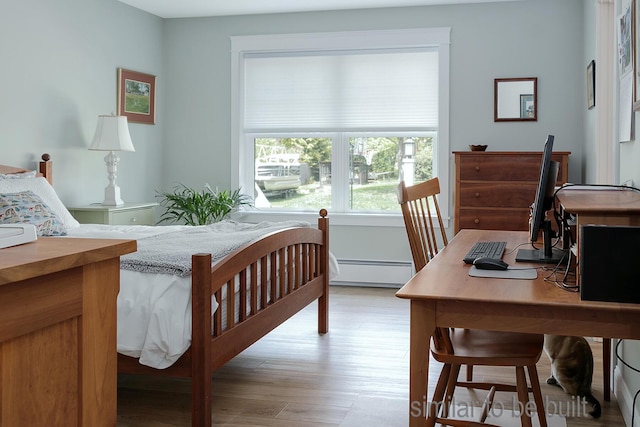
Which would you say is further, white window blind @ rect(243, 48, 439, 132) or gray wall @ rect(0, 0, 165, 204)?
white window blind @ rect(243, 48, 439, 132)

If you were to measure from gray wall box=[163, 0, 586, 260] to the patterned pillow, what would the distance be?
2.56 m

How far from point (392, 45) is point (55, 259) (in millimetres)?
4832

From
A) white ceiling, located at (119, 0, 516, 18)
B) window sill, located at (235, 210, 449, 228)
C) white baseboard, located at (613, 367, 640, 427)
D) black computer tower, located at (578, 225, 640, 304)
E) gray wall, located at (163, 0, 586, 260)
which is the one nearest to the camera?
black computer tower, located at (578, 225, 640, 304)

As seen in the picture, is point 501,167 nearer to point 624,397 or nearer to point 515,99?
point 515,99

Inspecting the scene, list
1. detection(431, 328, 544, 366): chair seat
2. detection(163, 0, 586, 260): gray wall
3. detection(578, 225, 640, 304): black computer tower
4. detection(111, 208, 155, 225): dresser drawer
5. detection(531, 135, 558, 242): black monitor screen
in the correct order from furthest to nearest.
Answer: detection(163, 0, 586, 260): gray wall < detection(111, 208, 155, 225): dresser drawer < detection(531, 135, 558, 242): black monitor screen < detection(431, 328, 544, 366): chair seat < detection(578, 225, 640, 304): black computer tower

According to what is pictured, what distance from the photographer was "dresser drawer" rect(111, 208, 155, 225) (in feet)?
16.0

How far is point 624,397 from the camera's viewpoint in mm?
2760

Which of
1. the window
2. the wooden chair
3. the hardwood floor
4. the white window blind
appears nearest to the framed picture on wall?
the window

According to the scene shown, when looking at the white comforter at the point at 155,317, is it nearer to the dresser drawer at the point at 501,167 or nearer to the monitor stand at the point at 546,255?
the monitor stand at the point at 546,255

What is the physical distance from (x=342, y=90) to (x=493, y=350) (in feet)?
13.0

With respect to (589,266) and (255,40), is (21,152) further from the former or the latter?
(589,266)

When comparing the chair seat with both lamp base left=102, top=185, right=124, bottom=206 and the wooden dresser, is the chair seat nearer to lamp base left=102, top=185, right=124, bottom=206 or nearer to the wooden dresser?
the wooden dresser

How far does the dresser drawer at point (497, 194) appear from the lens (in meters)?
4.82

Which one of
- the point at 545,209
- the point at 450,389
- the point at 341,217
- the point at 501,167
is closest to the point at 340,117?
the point at 341,217
